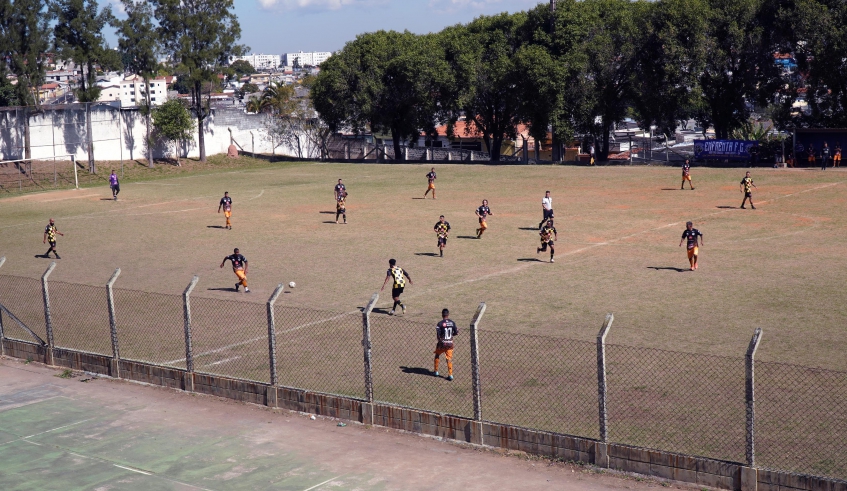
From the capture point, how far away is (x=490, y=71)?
7106 centimetres

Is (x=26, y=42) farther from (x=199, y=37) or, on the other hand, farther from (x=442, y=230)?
(x=442, y=230)

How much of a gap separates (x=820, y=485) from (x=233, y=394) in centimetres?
937

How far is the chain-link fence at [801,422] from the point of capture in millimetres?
11477

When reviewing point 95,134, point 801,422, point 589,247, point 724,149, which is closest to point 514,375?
point 801,422

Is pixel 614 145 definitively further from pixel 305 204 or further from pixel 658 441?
pixel 658 441

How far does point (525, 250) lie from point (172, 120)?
50119 mm

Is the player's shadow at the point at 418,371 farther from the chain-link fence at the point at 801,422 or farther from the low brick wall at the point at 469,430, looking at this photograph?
the chain-link fence at the point at 801,422

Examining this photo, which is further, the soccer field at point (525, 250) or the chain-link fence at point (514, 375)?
the soccer field at point (525, 250)

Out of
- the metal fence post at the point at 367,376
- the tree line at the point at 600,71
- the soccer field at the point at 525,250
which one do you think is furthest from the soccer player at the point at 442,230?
the tree line at the point at 600,71

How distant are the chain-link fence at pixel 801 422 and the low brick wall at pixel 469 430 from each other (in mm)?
617

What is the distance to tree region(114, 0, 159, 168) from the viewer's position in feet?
238

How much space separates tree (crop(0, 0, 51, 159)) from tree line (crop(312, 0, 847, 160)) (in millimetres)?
22674

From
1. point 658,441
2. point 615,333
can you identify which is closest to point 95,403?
point 658,441

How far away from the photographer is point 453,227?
37.4 meters
